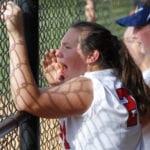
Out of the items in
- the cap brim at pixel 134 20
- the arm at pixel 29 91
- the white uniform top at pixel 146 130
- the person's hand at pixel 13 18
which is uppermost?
the person's hand at pixel 13 18

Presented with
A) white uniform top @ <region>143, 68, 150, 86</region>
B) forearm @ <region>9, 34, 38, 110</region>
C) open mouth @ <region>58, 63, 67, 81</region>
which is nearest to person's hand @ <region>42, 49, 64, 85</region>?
open mouth @ <region>58, 63, 67, 81</region>

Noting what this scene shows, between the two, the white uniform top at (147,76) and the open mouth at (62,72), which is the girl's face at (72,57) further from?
the white uniform top at (147,76)

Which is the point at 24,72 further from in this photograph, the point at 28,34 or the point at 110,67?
the point at 110,67

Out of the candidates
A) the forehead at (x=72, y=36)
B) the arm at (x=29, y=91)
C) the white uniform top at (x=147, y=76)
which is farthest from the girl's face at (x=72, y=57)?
the white uniform top at (x=147, y=76)

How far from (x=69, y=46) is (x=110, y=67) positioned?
0.53 ft

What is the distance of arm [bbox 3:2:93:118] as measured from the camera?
1638 mm

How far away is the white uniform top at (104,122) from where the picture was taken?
68.4 inches

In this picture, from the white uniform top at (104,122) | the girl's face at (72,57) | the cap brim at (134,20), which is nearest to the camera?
the white uniform top at (104,122)

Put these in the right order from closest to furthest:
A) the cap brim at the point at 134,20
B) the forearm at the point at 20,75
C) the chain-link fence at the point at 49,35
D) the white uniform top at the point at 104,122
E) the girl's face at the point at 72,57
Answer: the forearm at the point at 20,75, the white uniform top at the point at 104,122, the girl's face at the point at 72,57, the cap brim at the point at 134,20, the chain-link fence at the point at 49,35

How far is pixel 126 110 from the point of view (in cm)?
177

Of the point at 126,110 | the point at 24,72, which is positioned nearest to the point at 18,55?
the point at 24,72

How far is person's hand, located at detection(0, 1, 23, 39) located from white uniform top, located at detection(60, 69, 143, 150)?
0.29 meters

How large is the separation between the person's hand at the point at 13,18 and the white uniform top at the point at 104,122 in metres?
0.29

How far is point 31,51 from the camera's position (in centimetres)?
180
